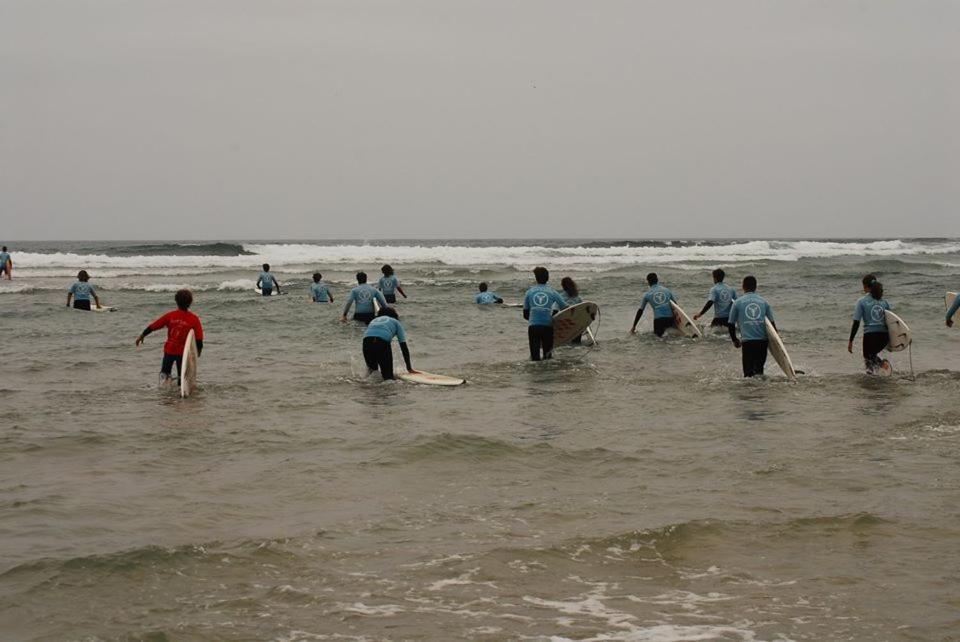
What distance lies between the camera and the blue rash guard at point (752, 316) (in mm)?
12836

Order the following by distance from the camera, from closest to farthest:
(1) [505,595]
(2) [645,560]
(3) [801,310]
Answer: (1) [505,595] < (2) [645,560] < (3) [801,310]

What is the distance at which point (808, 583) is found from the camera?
565 centimetres

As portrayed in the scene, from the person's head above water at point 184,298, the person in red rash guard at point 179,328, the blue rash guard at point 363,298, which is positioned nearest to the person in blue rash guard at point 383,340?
the person in red rash guard at point 179,328

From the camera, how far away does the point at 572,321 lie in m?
16.4

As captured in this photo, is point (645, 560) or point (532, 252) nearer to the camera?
point (645, 560)

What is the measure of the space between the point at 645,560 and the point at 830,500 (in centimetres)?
198

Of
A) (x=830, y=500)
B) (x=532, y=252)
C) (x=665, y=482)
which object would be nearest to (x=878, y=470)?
(x=830, y=500)

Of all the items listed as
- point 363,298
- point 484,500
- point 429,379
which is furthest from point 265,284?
point 484,500

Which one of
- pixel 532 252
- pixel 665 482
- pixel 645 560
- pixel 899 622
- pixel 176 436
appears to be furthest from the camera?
pixel 532 252

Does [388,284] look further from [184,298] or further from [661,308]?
[184,298]

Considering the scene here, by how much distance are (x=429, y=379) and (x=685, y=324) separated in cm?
700

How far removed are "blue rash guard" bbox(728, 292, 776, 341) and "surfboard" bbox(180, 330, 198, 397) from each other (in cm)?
708

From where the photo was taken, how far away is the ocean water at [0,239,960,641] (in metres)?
5.28

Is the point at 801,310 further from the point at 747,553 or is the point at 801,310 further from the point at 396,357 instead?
the point at 747,553
